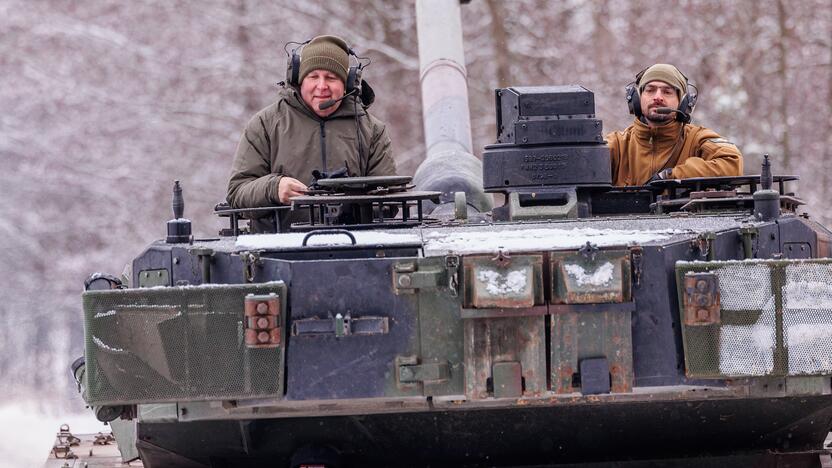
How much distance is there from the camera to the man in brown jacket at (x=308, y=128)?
27.7 feet

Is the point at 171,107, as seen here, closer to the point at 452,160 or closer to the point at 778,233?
the point at 452,160

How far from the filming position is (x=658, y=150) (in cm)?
878

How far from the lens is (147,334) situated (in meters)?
6.06

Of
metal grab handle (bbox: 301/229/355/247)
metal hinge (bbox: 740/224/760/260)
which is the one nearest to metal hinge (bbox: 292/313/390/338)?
metal grab handle (bbox: 301/229/355/247)

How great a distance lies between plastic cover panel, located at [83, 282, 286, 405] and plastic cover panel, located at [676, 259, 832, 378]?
5.40 ft

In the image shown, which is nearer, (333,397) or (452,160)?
(333,397)

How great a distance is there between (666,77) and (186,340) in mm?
3757

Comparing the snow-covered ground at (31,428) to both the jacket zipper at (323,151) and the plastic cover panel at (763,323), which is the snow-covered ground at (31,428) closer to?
the jacket zipper at (323,151)

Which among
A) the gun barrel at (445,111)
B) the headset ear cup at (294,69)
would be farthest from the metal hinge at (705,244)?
the gun barrel at (445,111)

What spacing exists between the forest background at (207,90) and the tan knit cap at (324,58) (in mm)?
10808

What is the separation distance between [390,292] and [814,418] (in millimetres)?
2067

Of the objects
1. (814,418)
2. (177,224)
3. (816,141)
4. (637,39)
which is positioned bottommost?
(814,418)

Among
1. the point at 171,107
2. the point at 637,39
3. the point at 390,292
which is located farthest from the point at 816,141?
the point at 390,292

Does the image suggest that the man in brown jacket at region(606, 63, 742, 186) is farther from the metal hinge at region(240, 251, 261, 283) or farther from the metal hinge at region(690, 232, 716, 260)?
the metal hinge at region(240, 251, 261, 283)
